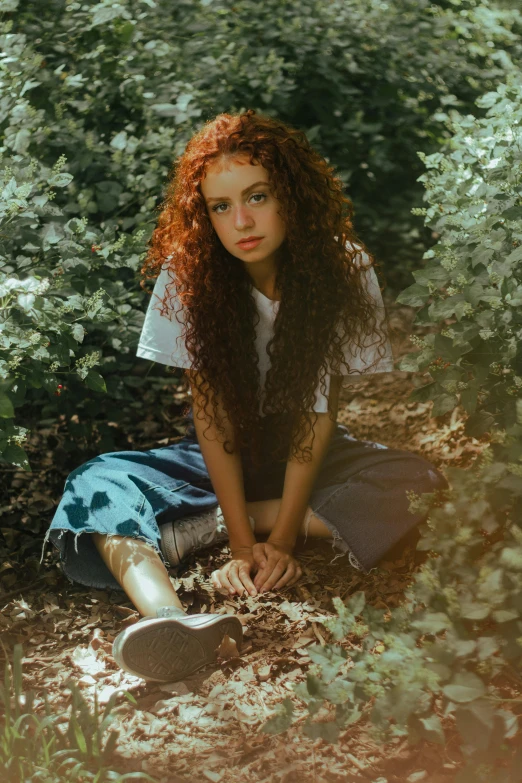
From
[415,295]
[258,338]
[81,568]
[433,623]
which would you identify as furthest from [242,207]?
[433,623]

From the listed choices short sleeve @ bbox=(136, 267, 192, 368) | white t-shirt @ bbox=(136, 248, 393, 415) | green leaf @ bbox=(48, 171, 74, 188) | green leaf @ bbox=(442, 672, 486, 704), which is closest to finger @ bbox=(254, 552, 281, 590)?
white t-shirt @ bbox=(136, 248, 393, 415)

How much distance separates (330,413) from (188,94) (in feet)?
5.25

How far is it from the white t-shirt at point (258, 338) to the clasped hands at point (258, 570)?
487 millimetres

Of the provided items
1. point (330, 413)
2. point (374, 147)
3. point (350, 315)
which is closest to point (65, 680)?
point (330, 413)

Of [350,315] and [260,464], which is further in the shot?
[260,464]

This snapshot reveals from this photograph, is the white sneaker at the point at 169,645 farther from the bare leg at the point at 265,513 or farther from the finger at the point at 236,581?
the bare leg at the point at 265,513

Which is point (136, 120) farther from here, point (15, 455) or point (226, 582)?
point (226, 582)

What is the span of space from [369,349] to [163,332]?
2.04 ft

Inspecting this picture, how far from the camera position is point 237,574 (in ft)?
8.15

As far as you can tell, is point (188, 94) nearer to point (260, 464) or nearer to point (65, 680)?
point (260, 464)

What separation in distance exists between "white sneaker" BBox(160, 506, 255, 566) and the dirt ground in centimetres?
5

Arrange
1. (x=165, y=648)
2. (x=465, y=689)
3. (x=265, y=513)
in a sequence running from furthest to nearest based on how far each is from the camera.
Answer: (x=265, y=513) → (x=165, y=648) → (x=465, y=689)

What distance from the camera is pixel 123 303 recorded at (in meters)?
3.00

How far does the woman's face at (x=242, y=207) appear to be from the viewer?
2.33 meters
